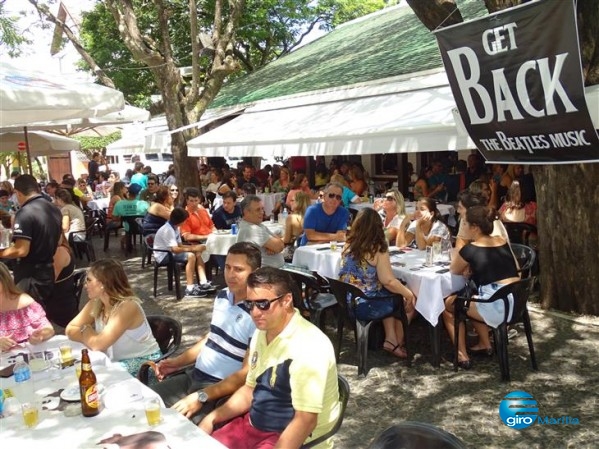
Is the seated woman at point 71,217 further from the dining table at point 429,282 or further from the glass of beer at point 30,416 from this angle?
the glass of beer at point 30,416

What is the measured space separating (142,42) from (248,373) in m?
8.82

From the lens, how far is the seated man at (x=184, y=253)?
7.41m

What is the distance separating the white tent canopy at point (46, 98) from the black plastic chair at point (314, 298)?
2.30 meters

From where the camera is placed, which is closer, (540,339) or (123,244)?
(540,339)

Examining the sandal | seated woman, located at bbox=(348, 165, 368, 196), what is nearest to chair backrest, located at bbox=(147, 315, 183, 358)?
the sandal

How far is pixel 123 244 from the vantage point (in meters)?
11.0

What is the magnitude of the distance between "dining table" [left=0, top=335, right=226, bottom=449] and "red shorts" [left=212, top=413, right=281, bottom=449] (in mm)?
355

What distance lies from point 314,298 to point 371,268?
1.03m

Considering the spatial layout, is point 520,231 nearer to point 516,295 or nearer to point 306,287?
point 516,295

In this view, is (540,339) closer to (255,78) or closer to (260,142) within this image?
(260,142)

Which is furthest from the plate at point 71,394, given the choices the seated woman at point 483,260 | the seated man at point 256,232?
the seated man at point 256,232

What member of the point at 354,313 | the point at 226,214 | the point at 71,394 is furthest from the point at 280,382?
the point at 226,214

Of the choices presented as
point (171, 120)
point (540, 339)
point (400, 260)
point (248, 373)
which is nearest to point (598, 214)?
point (540, 339)

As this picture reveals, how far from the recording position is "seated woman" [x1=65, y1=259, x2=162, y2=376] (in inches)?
136
